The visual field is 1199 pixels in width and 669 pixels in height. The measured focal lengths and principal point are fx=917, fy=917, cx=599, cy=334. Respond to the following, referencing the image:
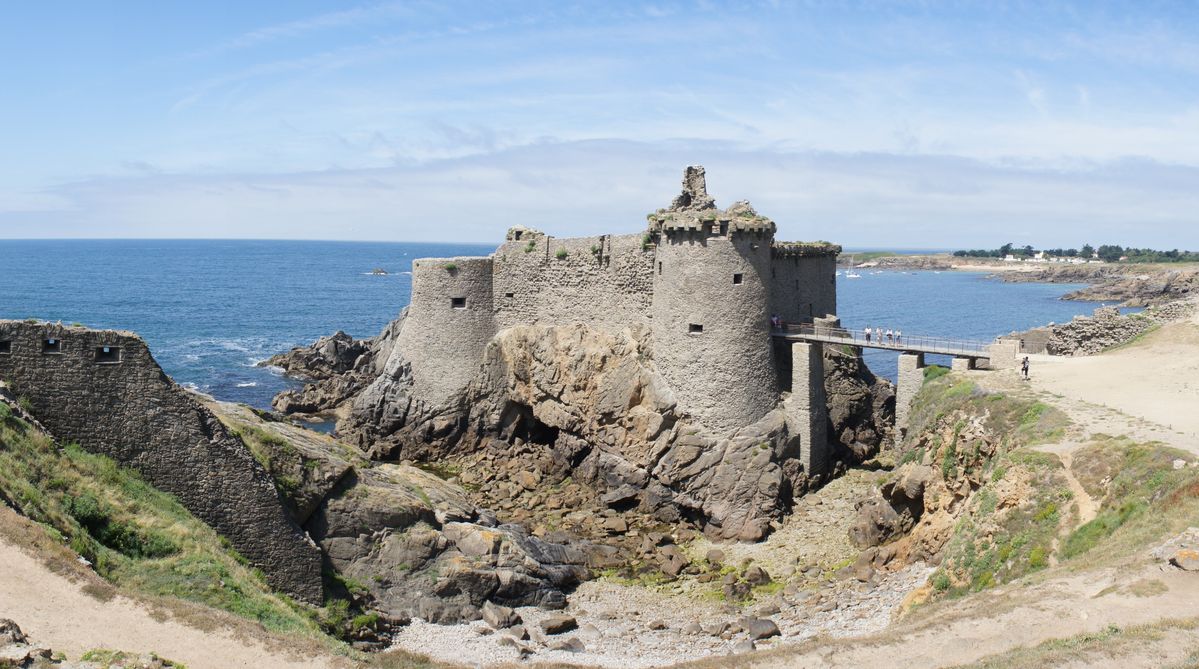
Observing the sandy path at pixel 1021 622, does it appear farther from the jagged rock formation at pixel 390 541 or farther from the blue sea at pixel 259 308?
the blue sea at pixel 259 308

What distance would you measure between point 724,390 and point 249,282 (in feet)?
456

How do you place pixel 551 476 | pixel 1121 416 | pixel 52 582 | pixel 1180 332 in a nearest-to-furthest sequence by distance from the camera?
pixel 52 582 → pixel 1121 416 → pixel 1180 332 → pixel 551 476

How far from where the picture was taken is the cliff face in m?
36.5

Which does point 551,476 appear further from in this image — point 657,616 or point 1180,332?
point 1180,332

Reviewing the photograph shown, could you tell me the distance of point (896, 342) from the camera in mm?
38062

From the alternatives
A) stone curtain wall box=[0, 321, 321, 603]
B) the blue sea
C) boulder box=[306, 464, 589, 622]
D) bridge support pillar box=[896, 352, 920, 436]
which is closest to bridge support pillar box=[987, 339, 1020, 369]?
bridge support pillar box=[896, 352, 920, 436]

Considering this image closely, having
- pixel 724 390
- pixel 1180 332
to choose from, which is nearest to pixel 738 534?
pixel 724 390

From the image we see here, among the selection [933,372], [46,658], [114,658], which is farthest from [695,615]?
[46,658]

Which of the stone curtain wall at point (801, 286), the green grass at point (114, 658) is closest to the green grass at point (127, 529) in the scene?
the green grass at point (114, 658)

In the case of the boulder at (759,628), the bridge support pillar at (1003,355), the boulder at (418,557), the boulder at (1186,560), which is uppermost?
the bridge support pillar at (1003,355)

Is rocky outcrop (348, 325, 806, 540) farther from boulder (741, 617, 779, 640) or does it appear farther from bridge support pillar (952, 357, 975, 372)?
boulder (741, 617, 779, 640)

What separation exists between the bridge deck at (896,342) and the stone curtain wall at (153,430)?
71.4 ft

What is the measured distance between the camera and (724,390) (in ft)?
122

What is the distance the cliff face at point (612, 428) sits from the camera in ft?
120
